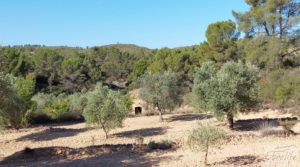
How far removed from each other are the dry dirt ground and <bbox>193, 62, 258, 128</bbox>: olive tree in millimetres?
1329

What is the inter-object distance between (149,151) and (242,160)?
4.79m

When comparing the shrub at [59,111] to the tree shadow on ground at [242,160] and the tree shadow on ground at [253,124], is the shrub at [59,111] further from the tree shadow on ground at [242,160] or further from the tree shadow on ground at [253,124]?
the tree shadow on ground at [242,160]

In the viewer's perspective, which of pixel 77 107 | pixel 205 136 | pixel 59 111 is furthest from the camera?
pixel 77 107

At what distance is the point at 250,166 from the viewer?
1481 cm

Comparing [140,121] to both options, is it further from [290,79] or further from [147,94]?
[290,79]

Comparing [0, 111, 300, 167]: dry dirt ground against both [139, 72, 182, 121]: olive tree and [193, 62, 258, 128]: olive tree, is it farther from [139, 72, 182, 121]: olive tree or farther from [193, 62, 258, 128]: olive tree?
[139, 72, 182, 121]: olive tree

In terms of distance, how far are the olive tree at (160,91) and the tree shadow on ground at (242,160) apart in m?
17.4

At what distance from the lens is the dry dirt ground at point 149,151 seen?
53.2ft

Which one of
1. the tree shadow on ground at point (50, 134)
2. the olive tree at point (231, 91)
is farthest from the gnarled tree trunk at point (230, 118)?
the tree shadow on ground at point (50, 134)

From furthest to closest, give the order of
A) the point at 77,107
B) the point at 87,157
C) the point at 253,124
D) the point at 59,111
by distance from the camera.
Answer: the point at 77,107
the point at 59,111
the point at 253,124
the point at 87,157

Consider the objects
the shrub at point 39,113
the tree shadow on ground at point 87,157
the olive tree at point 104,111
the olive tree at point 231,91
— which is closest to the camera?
the tree shadow on ground at point 87,157

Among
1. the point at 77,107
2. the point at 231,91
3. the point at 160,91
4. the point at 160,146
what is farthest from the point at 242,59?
the point at 160,146

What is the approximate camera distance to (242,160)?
15883mm

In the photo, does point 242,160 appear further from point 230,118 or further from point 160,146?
point 230,118
